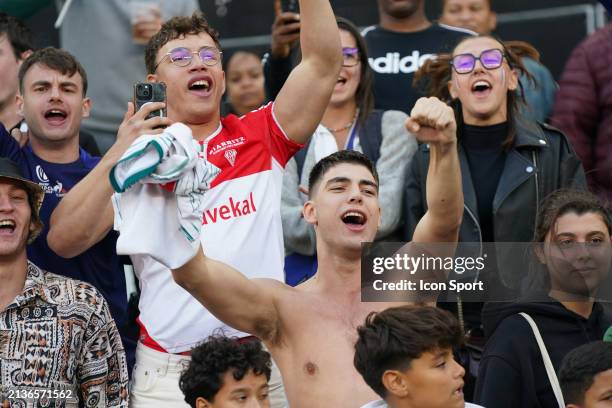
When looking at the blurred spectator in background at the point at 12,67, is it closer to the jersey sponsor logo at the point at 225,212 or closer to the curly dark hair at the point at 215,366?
the jersey sponsor logo at the point at 225,212

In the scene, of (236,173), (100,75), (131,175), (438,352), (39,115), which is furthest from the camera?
(100,75)

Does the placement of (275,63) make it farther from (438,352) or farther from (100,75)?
(438,352)

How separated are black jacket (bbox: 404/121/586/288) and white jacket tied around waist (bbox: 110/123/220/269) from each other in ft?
7.28

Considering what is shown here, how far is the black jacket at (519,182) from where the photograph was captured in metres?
6.25

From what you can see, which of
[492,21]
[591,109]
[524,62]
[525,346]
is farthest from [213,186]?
[492,21]

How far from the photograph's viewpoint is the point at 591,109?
702 centimetres

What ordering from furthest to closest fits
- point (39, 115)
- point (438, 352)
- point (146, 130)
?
point (39, 115) < point (146, 130) < point (438, 352)

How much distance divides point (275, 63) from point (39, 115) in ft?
5.03

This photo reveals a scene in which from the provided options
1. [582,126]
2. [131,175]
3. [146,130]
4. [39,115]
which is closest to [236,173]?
[146,130]

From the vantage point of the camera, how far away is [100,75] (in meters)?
7.82

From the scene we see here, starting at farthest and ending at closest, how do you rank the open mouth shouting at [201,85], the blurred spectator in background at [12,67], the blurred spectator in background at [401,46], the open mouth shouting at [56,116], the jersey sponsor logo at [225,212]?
1. the blurred spectator in background at [401,46]
2. the blurred spectator in background at [12,67]
3. the open mouth shouting at [56,116]
4. the open mouth shouting at [201,85]
5. the jersey sponsor logo at [225,212]

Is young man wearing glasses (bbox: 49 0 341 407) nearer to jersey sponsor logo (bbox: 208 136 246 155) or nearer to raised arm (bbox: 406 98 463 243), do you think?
jersey sponsor logo (bbox: 208 136 246 155)

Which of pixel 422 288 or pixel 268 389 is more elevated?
pixel 422 288

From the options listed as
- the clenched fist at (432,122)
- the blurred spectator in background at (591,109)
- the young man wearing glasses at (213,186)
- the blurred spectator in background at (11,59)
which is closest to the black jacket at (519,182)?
the blurred spectator in background at (591,109)
